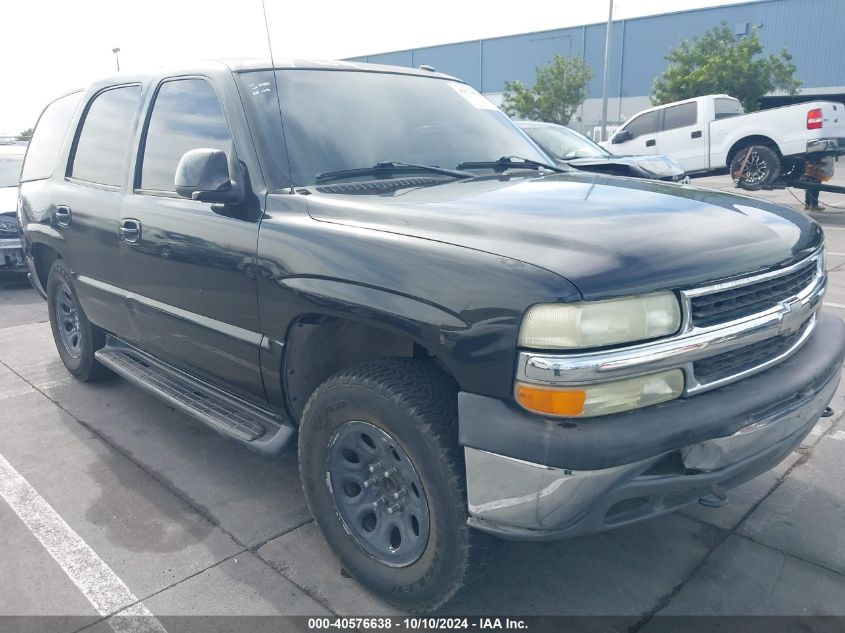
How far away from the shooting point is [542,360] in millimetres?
1923

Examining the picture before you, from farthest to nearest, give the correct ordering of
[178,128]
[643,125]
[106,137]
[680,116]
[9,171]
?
[643,125], [680,116], [9,171], [106,137], [178,128]

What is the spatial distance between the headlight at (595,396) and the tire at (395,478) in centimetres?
31

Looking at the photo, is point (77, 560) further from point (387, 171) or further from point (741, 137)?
point (741, 137)

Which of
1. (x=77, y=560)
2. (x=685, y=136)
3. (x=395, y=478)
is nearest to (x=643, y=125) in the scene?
(x=685, y=136)

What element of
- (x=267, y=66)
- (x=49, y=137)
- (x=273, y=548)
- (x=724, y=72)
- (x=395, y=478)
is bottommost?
(x=273, y=548)

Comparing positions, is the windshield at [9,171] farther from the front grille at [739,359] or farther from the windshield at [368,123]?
the front grille at [739,359]

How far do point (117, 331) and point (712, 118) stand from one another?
1309 centimetres

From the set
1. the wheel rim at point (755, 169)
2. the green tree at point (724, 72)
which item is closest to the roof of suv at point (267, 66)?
the wheel rim at point (755, 169)

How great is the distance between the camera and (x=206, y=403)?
10.8 feet

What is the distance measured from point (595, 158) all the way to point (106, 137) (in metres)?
6.06

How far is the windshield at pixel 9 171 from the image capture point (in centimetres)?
1002

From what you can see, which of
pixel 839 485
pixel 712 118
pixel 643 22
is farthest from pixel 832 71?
pixel 839 485

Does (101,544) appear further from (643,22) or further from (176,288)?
(643,22)

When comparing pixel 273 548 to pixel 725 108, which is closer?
pixel 273 548
